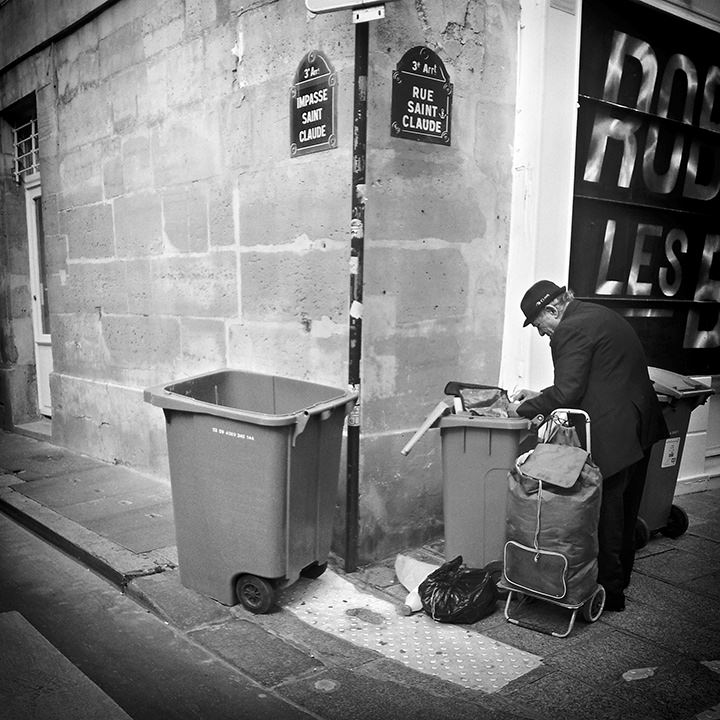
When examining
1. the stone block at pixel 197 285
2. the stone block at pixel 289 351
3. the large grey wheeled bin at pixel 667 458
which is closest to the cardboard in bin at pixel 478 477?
the stone block at pixel 289 351

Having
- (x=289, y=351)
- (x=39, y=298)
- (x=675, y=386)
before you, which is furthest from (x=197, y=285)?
(x=39, y=298)

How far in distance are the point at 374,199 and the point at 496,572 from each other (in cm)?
229

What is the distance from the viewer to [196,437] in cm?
375

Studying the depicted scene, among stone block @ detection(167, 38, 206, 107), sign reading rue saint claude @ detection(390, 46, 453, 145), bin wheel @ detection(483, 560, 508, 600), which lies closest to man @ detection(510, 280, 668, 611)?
bin wheel @ detection(483, 560, 508, 600)

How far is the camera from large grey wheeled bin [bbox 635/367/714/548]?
4.71 metres

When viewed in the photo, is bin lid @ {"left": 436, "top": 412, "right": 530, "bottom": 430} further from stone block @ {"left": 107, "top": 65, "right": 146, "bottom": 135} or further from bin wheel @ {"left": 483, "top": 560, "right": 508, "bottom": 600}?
stone block @ {"left": 107, "top": 65, "right": 146, "bottom": 135}

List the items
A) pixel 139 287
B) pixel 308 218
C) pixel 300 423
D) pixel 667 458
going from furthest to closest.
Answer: pixel 139 287 < pixel 667 458 < pixel 308 218 < pixel 300 423

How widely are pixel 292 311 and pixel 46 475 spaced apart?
330 centimetres

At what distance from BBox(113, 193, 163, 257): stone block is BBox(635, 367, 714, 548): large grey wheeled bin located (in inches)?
165

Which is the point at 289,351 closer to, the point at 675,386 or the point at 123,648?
the point at 123,648

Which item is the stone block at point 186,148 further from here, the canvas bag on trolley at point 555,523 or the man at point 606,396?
the canvas bag on trolley at point 555,523

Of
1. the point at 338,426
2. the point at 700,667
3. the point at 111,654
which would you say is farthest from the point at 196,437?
the point at 700,667

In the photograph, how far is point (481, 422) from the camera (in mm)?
3832

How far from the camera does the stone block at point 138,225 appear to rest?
20.0ft
